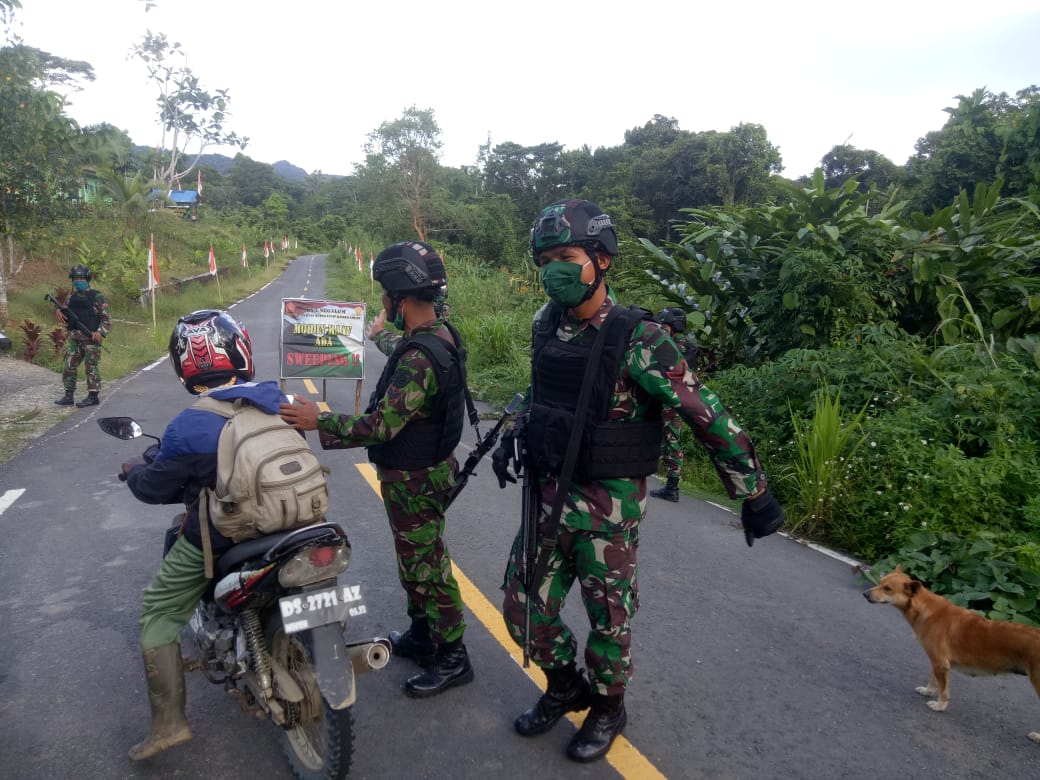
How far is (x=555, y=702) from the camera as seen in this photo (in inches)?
114

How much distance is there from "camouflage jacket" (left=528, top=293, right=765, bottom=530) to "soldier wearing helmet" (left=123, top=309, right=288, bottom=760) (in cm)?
115

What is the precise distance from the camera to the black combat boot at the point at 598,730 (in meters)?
2.73

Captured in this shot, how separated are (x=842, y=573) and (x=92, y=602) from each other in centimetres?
447

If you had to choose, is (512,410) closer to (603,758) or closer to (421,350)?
(421,350)

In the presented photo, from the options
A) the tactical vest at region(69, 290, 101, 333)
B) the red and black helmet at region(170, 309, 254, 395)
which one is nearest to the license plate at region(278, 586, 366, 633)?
the red and black helmet at region(170, 309, 254, 395)

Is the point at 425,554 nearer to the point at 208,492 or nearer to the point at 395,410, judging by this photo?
the point at 395,410

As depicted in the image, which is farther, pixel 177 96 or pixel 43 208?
pixel 177 96

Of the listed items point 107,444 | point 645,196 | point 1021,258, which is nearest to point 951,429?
point 1021,258

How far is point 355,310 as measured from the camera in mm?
8812

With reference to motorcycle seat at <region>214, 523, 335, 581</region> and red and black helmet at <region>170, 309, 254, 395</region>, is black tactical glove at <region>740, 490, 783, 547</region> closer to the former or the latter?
motorcycle seat at <region>214, 523, 335, 581</region>

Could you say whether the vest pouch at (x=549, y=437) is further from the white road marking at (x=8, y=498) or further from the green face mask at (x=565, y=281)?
the white road marking at (x=8, y=498)

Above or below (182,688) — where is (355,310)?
above

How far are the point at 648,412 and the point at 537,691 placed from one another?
56.1 inches

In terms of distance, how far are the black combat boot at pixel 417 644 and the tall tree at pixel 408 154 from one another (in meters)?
44.8
